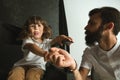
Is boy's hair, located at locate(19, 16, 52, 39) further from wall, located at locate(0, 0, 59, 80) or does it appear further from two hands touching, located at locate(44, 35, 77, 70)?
two hands touching, located at locate(44, 35, 77, 70)

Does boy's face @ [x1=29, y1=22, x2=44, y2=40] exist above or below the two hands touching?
above

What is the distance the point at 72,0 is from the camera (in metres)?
2.03

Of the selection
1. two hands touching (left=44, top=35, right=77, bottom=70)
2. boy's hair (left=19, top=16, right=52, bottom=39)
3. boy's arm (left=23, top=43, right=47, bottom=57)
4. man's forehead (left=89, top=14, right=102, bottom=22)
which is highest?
man's forehead (left=89, top=14, right=102, bottom=22)

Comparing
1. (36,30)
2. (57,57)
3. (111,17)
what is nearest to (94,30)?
(111,17)

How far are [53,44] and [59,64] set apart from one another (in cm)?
53

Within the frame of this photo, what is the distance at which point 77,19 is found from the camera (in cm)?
202

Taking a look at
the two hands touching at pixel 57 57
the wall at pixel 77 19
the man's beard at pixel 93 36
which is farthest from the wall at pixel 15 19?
the two hands touching at pixel 57 57

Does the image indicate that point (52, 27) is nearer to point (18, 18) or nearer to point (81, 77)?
point (18, 18)

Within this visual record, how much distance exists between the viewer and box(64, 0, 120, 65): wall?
196 cm

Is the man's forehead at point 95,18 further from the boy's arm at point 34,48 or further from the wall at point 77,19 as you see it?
the wall at point 77,19

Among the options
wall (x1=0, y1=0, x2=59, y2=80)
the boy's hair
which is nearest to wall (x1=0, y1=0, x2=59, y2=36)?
wall (x1=0, y1=0, x2=59, y2=80)

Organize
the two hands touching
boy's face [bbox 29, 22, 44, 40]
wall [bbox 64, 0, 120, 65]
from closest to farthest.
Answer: the two hands touching, boy's face [bbox 29, 22, 44, 40], wall [bbox 64, 0, 120, 65]

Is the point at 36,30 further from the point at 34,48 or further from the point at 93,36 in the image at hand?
the point at 93,36

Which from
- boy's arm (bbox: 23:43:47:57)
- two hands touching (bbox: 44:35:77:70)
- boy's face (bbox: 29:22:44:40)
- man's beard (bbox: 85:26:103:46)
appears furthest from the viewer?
boy's face (bbox: 29:22:44:40)
